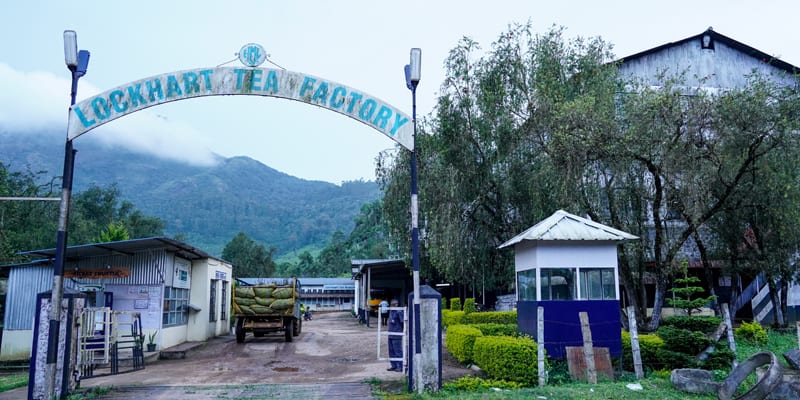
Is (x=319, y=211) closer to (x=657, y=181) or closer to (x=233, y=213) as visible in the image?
(x=233, y=213)

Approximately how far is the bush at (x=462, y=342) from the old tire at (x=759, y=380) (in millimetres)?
5150

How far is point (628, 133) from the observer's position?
50.2 feet

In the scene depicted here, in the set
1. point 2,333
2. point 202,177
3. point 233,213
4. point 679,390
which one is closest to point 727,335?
point 679,390

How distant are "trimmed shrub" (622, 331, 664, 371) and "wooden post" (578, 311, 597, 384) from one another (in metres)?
1.46

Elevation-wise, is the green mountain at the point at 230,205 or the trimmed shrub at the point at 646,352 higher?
the green mountain at the point at 230,205

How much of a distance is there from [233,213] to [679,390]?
14715cm

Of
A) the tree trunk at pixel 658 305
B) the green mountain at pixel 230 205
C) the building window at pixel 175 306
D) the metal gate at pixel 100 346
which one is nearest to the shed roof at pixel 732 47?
the tree trunk at pixel 658 305

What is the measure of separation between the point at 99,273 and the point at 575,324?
13.9 meters

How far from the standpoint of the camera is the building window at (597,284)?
11883 millimetres

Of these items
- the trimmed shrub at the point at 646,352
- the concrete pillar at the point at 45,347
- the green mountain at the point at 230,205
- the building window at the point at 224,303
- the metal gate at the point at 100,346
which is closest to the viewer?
the concrete pillar at the point at 45,347

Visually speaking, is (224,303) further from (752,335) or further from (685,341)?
(752,335)

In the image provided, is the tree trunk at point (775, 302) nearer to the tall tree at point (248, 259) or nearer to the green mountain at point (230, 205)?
the tall tree at point (248, 259)

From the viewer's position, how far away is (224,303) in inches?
1030

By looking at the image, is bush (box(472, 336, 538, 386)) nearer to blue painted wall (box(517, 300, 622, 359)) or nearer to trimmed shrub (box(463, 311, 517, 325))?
blue painted wall (box(517, 300, 622, 359))
